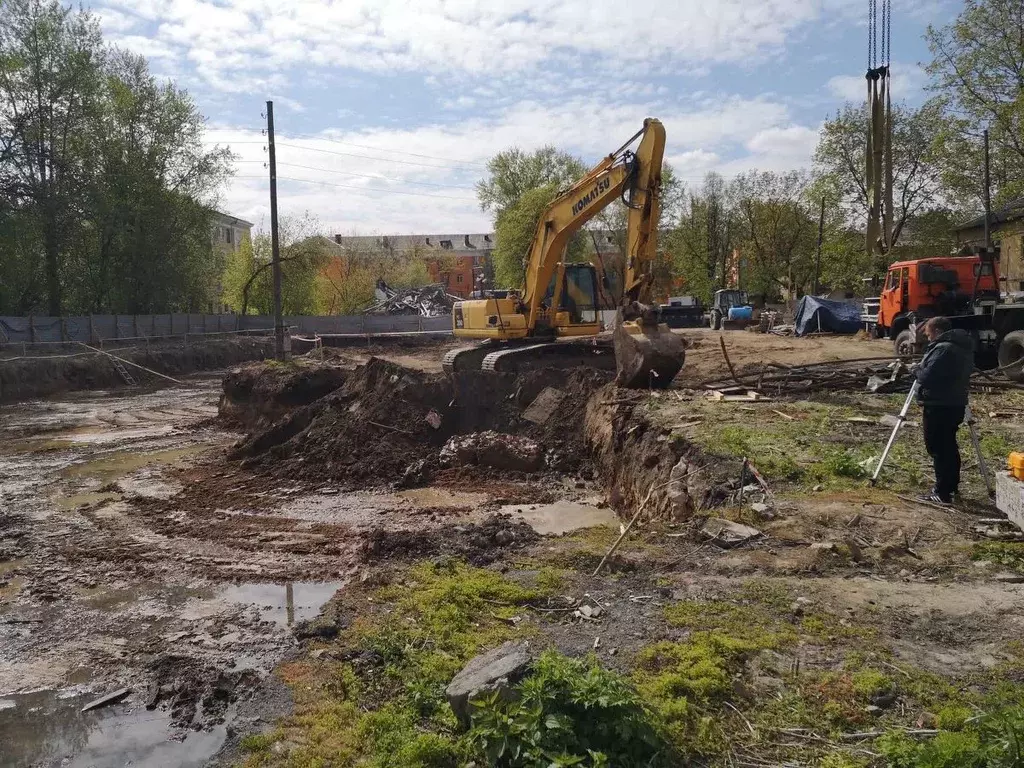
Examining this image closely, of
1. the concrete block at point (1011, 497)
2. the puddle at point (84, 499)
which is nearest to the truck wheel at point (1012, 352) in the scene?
the concrete block at point (1011, 497)

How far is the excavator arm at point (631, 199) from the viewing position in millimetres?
13289

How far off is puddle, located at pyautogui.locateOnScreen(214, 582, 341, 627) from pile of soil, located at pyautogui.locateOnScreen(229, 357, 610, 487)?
442cm

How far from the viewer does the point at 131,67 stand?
3691 cm

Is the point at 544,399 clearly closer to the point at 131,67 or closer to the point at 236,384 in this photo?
the point at 236,384

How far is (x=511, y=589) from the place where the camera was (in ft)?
18.7

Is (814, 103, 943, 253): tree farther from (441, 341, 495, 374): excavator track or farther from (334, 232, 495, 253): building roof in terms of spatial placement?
(334, 232, 495, 253): building roof

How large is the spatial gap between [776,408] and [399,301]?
41.6 meters

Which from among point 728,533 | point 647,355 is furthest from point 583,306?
point 728,533

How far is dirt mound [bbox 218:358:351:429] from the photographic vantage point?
17062 mm

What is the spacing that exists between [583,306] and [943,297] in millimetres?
9433

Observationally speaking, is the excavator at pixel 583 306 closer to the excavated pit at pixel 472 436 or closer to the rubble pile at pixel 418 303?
the excavated pit at pixel 472 436

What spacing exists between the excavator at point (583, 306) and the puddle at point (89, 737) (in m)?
9.39

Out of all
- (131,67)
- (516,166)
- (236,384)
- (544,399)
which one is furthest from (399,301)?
(544,399)

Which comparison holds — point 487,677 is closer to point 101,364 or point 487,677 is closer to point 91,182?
point 101,364
